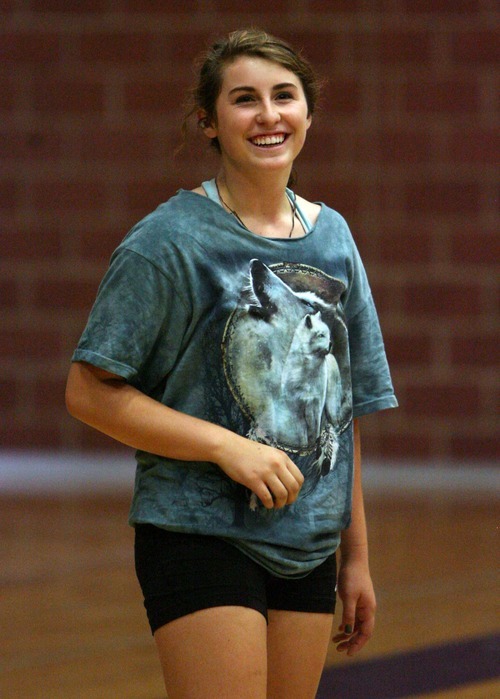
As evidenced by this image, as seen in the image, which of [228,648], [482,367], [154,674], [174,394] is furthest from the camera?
[482,367]

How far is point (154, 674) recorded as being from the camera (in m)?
2.91

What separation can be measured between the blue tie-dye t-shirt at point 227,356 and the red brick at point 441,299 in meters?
4.50

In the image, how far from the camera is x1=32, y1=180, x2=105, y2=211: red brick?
6.22m

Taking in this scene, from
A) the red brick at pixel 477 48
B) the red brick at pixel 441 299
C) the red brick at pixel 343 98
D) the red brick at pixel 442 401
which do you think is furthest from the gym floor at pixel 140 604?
the red brick at pixel 477 48

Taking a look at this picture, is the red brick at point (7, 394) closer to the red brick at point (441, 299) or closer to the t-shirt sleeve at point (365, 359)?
the red brick at point (441, 299)

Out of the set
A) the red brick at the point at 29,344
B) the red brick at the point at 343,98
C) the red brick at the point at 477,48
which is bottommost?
the red brick at the point at 29,344

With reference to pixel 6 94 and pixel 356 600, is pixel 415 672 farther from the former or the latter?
pixel 6 94

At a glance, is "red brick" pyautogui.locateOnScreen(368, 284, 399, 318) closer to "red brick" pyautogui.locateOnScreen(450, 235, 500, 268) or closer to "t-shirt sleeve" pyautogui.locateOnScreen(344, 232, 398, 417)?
"red brick" pyautogui.locateOnScreen(450, 235, 500, 268)

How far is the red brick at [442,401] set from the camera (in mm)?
6039

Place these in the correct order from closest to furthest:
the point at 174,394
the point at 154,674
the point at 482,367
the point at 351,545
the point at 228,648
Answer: the point at 228,648
the point at 174,394
the point at 351,545
the point at 154,674
the point at 482,367

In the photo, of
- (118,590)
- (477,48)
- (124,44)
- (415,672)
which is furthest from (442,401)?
(415,672)

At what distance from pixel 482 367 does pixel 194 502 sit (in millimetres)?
4706

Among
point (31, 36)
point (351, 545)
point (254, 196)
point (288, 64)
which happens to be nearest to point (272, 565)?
point (351, 545)

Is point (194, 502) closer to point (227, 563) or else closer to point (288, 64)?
point (227, 563)
